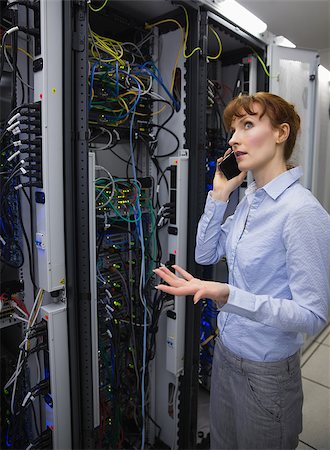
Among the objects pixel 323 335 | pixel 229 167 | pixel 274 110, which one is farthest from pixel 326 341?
pixel 274 110

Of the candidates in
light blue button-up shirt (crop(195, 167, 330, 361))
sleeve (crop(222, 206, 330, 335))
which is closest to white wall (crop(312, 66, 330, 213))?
light blue button-up shirt (crop(195, 167, 330, 361))

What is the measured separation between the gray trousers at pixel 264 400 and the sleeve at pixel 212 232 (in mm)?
362

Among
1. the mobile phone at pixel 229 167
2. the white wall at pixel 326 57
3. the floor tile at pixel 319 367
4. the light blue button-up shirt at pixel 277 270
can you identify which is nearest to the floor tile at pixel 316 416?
the floor tile at pixel 319 367

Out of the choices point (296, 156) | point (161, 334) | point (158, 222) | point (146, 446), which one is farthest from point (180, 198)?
point (146, 446)

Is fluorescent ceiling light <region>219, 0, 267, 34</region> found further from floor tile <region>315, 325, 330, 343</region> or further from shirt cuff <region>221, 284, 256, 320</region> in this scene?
floor tile <region>315, 325, 330, 343</region>

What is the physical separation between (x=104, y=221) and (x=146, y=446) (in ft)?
4.72

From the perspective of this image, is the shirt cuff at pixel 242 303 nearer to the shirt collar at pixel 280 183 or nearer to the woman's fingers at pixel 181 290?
the woman's fingers at pixel 181 290

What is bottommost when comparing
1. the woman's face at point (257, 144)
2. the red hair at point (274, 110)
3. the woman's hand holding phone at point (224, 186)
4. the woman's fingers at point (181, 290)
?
the woman's fingers at point (181, 290)

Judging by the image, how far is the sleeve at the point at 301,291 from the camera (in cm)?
83

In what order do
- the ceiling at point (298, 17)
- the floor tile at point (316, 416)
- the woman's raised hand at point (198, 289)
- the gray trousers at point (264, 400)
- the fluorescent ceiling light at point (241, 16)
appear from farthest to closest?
the ceiling at point (298, 17)
the floor tile at point (316, 416)
the fluorescent ceiling light at point (241, 16)
the gray trousers at point (264, 400)
the woman's raised hand at point (198, 289)

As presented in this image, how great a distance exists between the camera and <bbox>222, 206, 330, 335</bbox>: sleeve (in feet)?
2.71

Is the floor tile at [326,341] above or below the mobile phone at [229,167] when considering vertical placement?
below

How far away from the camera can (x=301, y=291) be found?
84 centimetres

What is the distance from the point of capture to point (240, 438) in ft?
3.44
